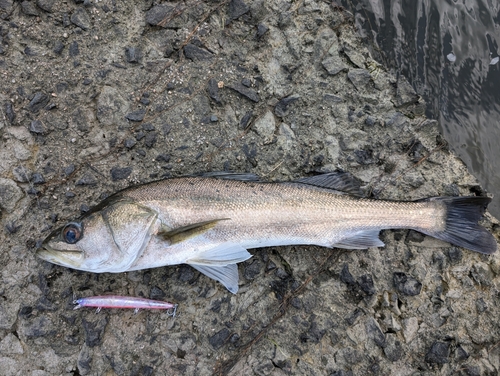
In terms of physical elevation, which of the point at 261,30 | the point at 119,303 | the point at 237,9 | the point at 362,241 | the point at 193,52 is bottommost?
the point at 119,303

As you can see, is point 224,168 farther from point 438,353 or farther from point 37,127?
point 438,353

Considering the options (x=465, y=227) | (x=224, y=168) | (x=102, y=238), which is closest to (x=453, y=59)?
(x=465, y=227)

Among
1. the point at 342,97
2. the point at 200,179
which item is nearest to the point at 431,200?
the point at 342,97

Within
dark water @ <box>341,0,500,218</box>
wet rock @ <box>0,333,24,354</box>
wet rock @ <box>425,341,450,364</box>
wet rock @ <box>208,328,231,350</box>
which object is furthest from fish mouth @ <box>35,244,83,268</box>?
dark water @ <box>341,0,500,218</box>

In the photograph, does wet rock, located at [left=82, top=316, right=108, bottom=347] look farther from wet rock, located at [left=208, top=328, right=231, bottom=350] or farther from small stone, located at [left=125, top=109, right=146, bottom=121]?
small stone, located at [left=125, top=109, right=146, bottom=121]

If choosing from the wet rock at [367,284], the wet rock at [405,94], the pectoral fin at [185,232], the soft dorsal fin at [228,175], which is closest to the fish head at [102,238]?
the pectoral fin at [185,232]

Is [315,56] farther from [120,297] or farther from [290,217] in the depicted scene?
[120,297]

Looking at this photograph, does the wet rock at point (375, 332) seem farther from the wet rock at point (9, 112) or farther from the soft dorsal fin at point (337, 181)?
the wet rock at point (9, 112)
